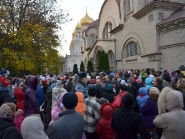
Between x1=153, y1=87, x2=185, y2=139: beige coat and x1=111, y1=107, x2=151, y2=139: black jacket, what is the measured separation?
0.99 ft

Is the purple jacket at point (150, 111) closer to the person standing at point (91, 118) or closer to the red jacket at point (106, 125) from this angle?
the red jacket at point (106, 125)

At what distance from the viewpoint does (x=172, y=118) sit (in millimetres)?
3488

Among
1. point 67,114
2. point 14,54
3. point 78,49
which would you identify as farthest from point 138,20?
point 78,49

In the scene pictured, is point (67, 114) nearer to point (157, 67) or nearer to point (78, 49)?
point (157, 67)

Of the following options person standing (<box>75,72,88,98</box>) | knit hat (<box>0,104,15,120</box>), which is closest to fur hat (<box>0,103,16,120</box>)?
knit hat (<box>0,104,15,120</box>)

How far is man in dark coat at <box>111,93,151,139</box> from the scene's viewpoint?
12.3ft

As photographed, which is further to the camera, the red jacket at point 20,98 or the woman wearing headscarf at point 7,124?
the red jacket at point 20,98

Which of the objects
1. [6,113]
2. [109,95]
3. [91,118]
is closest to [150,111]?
[91,118]

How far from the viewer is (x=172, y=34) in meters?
17.5

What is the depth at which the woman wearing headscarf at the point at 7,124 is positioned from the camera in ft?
10.3

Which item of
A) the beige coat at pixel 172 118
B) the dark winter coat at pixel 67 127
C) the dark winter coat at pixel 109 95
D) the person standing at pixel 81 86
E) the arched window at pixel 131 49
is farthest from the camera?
the arched window at pixel 131 49

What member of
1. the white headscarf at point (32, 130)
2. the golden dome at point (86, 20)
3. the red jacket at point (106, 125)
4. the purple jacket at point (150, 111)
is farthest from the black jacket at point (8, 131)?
the golden dome at point (86, 20)

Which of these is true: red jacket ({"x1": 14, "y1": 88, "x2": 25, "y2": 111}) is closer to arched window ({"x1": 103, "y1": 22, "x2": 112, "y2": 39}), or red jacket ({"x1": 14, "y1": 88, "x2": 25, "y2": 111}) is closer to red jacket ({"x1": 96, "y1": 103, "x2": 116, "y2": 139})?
red jacket ({"x1": 96, "y1": 103, "x2": 116, "y2": 139})

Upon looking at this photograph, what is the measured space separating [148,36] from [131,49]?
427 cm
